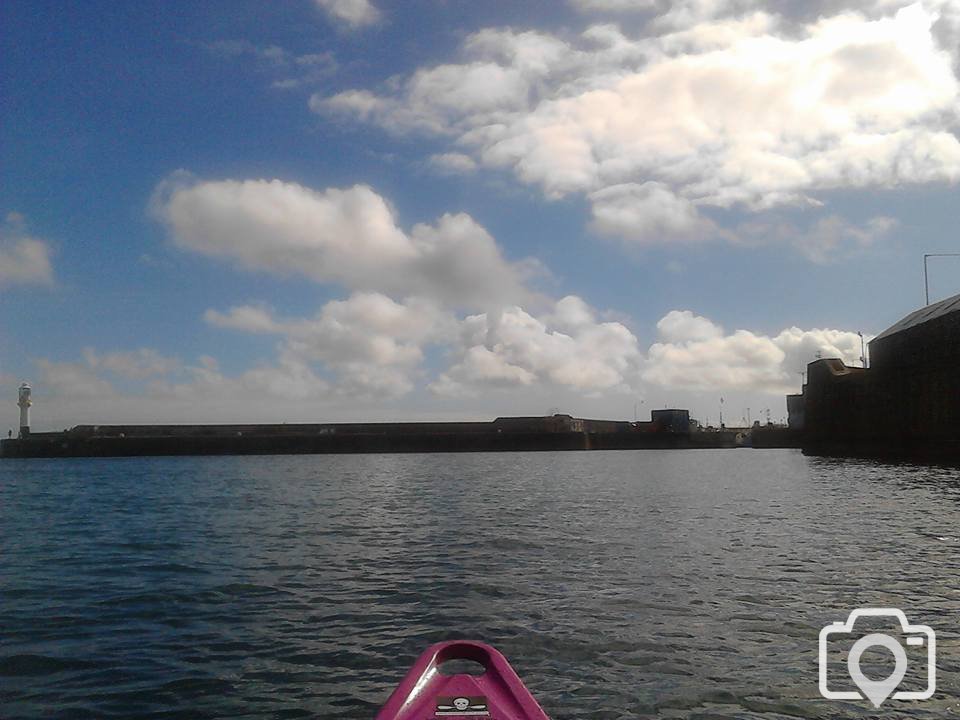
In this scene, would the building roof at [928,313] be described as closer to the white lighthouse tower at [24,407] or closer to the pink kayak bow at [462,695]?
the pink kayak bow at [462,695]

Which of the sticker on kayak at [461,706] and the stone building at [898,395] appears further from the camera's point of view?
the stone building at [898,395]

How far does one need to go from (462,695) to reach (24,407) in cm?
15871

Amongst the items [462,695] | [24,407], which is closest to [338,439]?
[24,407]

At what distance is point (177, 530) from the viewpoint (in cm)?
2880

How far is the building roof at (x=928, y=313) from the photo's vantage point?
7781cm

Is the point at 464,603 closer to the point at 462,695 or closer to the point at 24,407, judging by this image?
the point at 462,695

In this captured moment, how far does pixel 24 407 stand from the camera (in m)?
140

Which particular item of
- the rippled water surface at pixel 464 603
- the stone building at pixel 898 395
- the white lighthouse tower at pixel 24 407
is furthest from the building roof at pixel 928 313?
the white lighthouse tower at pixel 24 407

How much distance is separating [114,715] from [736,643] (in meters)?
9.25

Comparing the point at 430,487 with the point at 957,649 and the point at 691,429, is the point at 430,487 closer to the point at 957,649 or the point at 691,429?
the point at 957,649

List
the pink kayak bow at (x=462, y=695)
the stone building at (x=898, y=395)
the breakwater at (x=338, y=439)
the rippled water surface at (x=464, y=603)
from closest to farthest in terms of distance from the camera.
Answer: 1. the pink kayak bow at (x=462, y=695)
2. the rippled water surface at (x=464, y=603)
3. the stone building at (x=898, y=395)
4. the breakwater at (x=338, y=439)

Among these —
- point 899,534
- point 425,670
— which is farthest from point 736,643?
point 899,534

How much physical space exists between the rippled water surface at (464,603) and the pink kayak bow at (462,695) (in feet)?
7.15

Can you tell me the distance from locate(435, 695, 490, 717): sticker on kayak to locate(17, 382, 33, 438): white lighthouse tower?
515ft
